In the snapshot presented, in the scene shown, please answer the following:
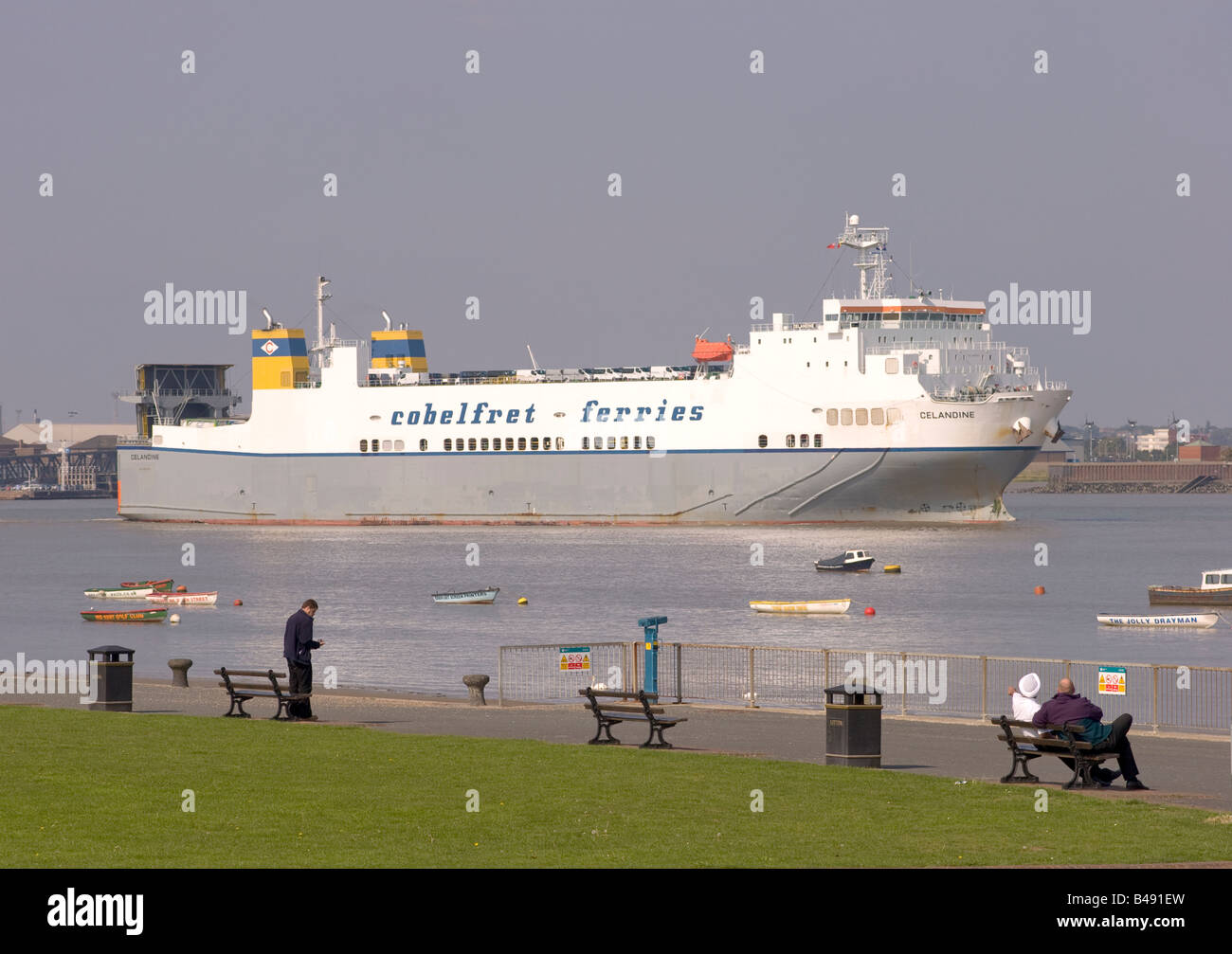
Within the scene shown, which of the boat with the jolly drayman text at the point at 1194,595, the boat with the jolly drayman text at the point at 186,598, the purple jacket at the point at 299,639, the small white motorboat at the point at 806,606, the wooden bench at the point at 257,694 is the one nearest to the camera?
the purple jacket at the point at 299,639

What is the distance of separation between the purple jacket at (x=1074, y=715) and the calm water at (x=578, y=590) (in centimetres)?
1755

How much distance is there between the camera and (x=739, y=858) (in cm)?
1163

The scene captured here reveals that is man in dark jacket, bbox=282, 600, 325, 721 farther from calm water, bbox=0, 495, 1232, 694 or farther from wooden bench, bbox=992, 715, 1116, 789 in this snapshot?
calm water, bbox=0, 495, 1232, 694

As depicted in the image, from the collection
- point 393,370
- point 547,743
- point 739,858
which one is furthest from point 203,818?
point 393,370

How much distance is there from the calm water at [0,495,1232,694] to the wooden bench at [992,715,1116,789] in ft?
57.5

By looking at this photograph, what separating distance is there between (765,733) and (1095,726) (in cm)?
516

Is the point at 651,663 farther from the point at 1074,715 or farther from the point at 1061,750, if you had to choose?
the point at 1061,750

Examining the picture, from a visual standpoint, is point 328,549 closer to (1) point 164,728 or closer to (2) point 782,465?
(2) point 782,465

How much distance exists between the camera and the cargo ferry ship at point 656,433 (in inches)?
2923

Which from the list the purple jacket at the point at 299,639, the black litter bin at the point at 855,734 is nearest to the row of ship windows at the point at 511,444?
the purple jacket at the point at 299,639

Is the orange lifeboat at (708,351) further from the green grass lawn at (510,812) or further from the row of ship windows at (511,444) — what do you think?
the green grass lawn at (510,812)

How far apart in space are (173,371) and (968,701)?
3416 inches

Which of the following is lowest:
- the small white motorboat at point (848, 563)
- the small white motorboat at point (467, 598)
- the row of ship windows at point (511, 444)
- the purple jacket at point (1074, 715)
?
the small white motorboat at point (467, 598)

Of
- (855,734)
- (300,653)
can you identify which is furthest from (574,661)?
(855,734)
